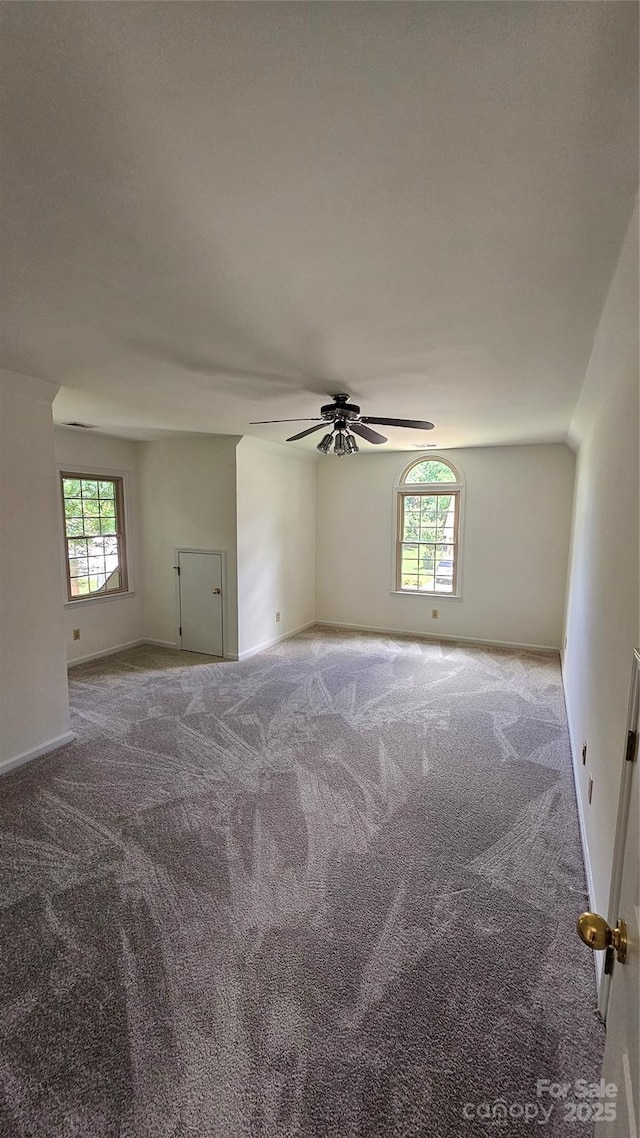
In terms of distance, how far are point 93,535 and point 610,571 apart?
17.3 feet

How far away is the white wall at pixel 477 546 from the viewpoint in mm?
5797

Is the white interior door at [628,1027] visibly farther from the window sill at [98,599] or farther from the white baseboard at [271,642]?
the window sill at [98,599]

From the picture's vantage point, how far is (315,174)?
124 cm

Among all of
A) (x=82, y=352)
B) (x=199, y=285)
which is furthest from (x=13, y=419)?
(x=199, y=285)

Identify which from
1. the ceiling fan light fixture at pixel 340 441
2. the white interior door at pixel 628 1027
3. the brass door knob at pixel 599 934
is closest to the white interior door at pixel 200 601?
the ceiling fan light fixture at pixel 340 441

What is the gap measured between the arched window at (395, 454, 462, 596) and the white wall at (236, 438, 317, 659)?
136cm

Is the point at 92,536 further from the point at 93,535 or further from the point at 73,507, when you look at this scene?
the point at 73,507

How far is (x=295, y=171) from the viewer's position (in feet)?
4.02

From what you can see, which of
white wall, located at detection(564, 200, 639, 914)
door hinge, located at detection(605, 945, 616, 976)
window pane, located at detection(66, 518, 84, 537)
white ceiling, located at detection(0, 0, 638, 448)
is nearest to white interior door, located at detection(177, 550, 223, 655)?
window pane, located at detection(66, 518, 84, 537)

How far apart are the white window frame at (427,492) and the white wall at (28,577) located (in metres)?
4.41

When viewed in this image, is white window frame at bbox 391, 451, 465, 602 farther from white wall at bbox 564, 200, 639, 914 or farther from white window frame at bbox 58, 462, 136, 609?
white window frame at bbox 58, 462, 136, 609

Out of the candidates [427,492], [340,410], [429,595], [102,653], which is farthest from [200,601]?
[427,492]

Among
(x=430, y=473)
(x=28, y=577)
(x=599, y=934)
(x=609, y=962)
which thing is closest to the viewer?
(x=599, y=934)

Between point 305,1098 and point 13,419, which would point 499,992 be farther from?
point 13,419
